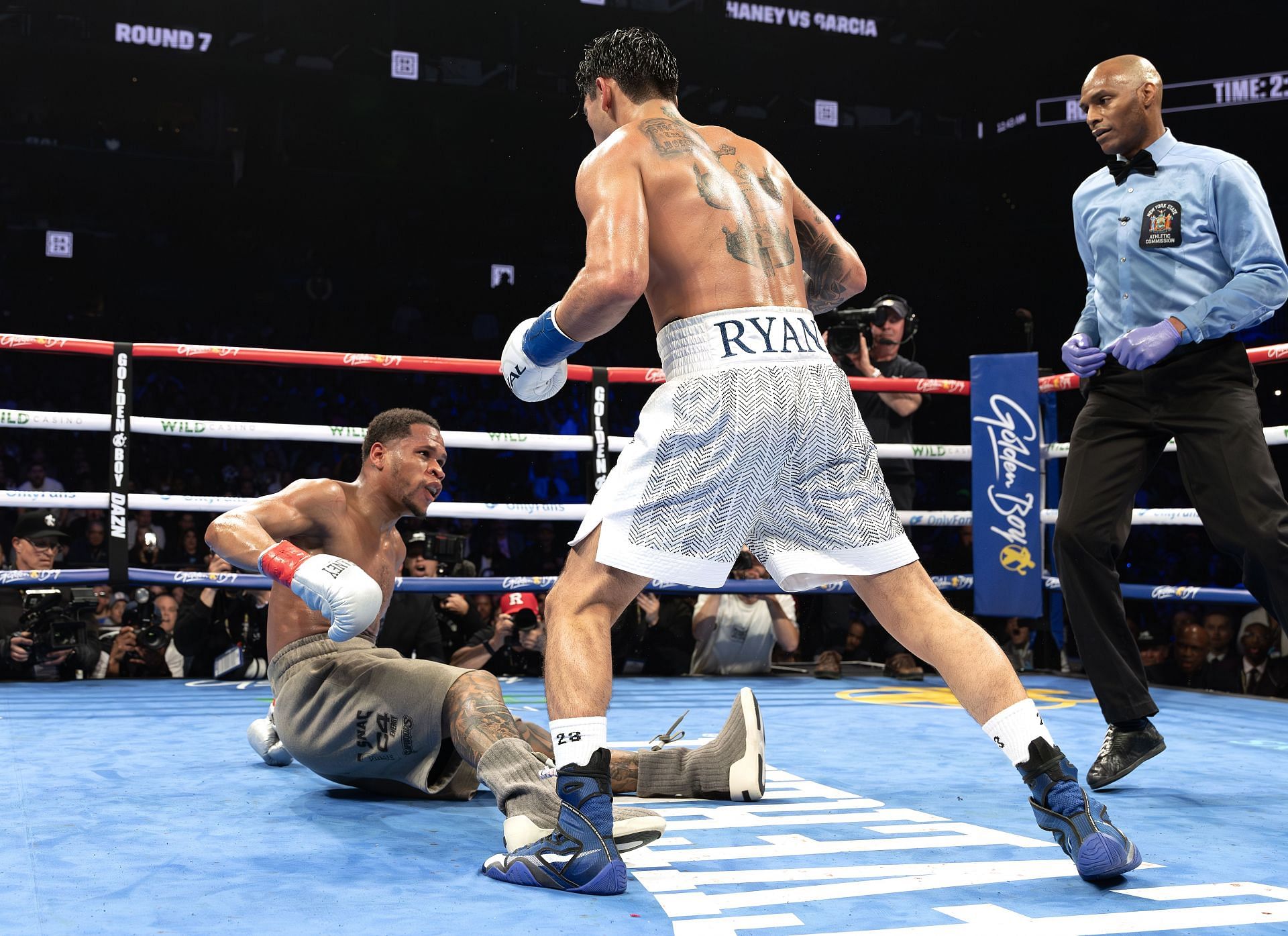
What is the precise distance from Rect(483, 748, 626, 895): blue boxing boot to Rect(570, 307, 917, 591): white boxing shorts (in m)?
0.27

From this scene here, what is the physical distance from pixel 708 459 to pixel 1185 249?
1.23 metres

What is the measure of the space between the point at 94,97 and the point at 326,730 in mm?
10364

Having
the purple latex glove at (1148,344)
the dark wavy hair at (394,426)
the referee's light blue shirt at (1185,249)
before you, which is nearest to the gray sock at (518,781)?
the dark wavy hair at (394,426)

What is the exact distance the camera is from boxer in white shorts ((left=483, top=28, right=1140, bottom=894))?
147 cm

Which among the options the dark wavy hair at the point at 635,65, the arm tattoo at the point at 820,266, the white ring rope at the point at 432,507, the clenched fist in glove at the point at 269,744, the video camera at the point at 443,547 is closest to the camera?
the dark wavy hair at the point at 635,65

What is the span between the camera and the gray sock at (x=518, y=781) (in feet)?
5.19

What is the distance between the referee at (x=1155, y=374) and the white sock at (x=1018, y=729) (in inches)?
27.0

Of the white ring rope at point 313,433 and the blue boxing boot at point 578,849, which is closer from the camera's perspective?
the blue boxing boot at point 578,849

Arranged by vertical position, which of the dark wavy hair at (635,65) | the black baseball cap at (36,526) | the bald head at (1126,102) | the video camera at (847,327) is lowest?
the black baseball cap at (36,526)

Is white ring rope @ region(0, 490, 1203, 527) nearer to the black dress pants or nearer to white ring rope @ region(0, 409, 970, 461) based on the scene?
white ring rope @ region(0, 409, 970, 461)

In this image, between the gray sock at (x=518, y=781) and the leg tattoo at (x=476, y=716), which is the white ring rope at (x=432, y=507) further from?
the gray sock at (x=518, y=781)

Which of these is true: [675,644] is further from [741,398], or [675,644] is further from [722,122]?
[722,122]

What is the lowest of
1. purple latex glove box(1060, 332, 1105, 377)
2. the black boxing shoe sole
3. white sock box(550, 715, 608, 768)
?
the black boxing shoe sole

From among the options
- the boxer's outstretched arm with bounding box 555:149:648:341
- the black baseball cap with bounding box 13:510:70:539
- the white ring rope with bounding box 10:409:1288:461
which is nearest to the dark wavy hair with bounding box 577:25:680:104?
the boxer's outstretched arm with bounding box 555:149:648:341
